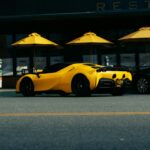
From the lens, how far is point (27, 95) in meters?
19.9

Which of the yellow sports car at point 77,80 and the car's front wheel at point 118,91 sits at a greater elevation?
the yellow sports car at point 77,80

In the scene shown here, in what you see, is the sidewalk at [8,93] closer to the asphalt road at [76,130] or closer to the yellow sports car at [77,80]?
the yellow sports car at [77,80]

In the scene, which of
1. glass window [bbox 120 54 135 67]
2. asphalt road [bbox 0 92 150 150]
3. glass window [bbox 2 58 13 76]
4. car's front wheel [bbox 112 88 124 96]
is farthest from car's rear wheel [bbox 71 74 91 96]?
glass window [bbox 2 58 13 76]

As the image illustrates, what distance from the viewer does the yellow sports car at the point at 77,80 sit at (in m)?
18.2

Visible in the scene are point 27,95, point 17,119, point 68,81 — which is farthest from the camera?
point 27,95

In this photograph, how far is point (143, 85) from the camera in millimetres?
20234

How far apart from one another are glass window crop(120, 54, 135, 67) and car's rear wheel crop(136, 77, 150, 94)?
8.17 meters

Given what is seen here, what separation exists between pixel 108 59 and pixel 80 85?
11042 mm

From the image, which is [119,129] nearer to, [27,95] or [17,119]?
[17,119]

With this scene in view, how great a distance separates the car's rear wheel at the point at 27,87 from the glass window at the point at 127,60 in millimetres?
9954

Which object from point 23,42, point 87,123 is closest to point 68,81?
point 23,42

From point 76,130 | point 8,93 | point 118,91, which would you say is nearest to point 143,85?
point 118,91

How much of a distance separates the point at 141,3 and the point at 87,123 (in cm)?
2233

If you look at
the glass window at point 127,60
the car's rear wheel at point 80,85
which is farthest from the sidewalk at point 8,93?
the glass window at point 127,60
